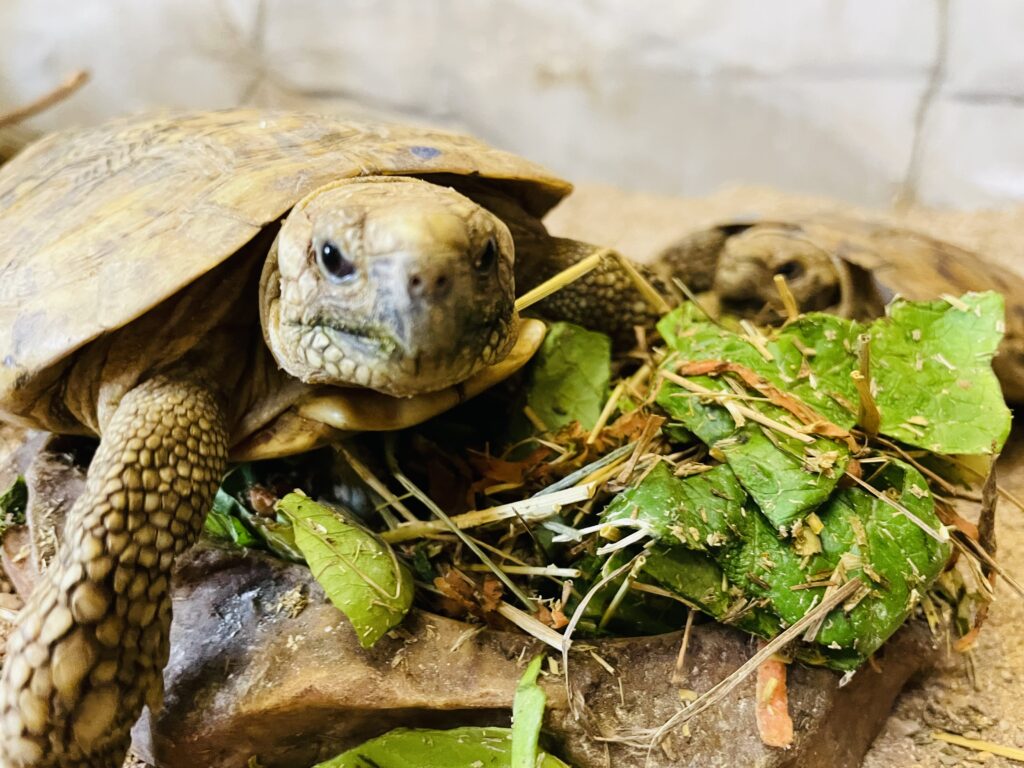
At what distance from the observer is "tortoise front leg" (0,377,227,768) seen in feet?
5.22

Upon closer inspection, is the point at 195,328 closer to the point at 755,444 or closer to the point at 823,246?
the point at 755,444

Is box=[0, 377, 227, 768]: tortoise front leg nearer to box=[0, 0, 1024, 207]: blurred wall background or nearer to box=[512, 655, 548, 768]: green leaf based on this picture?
box=[512, 655, 548, 768]: green leaf

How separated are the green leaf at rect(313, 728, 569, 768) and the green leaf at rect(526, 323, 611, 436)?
86 centimetres

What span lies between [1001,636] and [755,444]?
98cm

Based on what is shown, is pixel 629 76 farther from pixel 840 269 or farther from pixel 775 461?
pixel 775 461

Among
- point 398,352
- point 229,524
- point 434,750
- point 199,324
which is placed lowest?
point 434,750

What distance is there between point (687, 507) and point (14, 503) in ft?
6.60

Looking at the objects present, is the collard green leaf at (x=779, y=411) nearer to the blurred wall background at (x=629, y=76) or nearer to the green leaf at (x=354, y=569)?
the green leaf at (x=354, y=569)

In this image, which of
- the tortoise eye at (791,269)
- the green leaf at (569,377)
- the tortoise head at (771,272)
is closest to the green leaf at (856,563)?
the green leaf at (569,377)

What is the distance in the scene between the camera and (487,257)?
1.57 meters

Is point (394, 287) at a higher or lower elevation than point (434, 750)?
higher

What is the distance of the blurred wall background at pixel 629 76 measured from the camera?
482 cm

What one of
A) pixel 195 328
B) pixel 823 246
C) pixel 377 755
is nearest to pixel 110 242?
pixel 195 328

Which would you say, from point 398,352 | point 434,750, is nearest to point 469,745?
point 434,750
